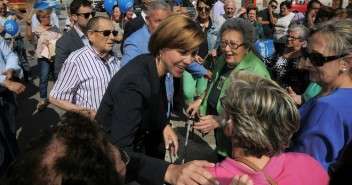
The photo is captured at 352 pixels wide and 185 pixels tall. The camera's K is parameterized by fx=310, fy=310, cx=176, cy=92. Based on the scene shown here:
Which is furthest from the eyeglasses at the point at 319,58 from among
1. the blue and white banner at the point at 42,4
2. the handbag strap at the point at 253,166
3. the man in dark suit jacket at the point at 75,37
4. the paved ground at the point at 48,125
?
the blue and white banner at the point at 42,4

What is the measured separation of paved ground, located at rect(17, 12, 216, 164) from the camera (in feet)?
13.5

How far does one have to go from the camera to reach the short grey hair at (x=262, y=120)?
1438 millimetres

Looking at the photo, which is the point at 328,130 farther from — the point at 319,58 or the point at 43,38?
the point at 43,38

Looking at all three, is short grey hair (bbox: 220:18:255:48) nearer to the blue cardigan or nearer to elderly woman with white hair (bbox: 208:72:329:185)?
the blue cardigan

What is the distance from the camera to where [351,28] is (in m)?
1.84

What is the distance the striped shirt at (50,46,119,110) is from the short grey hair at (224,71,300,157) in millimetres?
1578

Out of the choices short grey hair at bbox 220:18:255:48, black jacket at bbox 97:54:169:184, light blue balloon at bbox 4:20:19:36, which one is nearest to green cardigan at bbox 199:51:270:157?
short grey hair at bbox 220:18:255:48

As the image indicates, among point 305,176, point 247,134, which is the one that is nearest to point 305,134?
point 305,176

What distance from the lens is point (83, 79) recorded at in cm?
268

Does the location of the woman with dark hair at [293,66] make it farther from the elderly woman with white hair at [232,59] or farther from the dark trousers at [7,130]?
the dark trousers at [7,130]

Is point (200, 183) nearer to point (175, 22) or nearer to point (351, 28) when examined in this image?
point (175, 22)

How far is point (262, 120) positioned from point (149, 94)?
2.23 ft

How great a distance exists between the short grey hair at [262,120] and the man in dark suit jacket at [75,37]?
269cm

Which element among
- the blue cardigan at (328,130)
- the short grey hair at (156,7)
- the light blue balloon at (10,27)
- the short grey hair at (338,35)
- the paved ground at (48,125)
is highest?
the short grey hair at (156,7)
